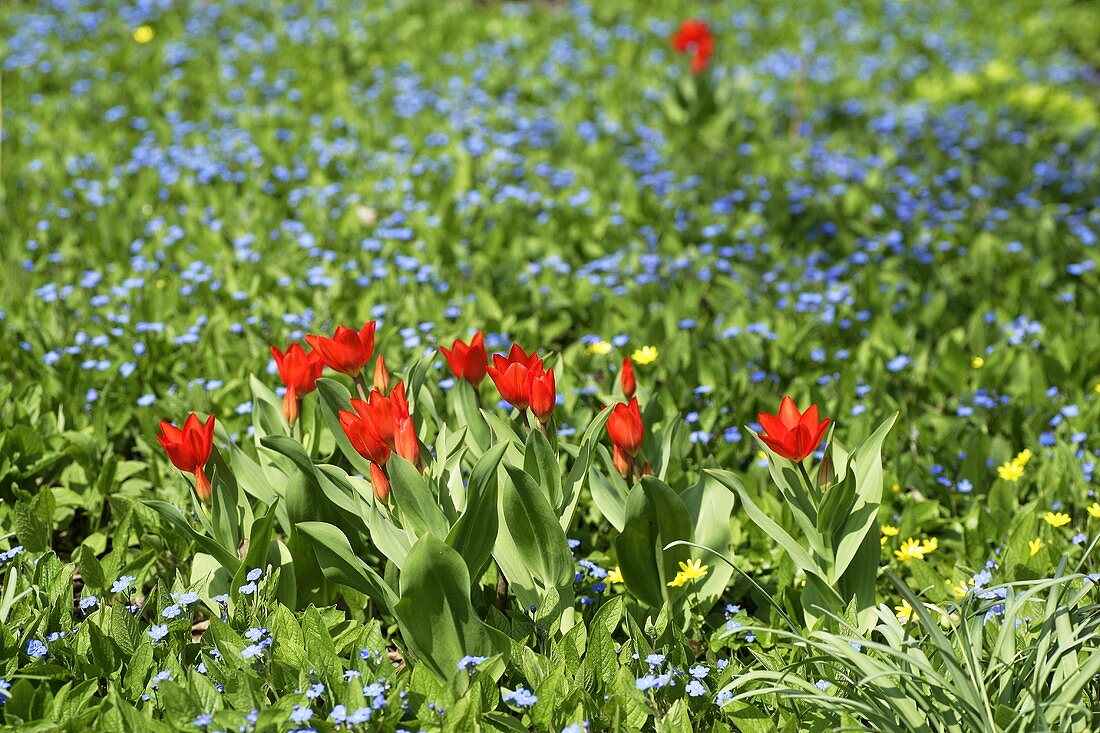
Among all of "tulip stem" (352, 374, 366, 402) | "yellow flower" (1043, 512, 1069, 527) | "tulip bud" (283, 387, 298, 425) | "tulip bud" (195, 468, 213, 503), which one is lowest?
"yellow flower" (1043, 512, 1069, 527)

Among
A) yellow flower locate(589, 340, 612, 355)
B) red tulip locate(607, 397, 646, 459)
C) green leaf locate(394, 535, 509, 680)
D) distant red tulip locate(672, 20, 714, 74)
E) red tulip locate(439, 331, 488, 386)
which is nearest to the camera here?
green leaf locate(394, 535, 509, 680)

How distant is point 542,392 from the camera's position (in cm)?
220

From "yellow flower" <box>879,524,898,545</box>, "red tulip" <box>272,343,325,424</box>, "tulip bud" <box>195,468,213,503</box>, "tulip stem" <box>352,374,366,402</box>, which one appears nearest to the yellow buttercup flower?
"yellow flower" <box>879,524,898,545</box>

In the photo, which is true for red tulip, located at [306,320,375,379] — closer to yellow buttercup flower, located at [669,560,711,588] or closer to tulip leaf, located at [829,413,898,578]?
yellow buttercup flower, located at [669,560,711,588]

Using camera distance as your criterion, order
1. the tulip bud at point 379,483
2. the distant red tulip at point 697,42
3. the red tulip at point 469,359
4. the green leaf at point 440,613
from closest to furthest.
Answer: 1. the green leaf at point 440,613
2. the tulip bud at point 379,483
3. the red tulip at point 469,359
4. the distant red tulip at point 697,42

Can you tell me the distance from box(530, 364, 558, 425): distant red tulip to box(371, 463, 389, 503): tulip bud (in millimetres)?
344

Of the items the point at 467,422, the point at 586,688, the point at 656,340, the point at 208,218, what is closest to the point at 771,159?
the point at 656,340

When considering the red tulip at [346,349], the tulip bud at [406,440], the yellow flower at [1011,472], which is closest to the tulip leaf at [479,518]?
the tulip bud at [406,440]

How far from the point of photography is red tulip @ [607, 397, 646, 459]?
7.29ft

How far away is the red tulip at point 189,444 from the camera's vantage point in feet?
7.00

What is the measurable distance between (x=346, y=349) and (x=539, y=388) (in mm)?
448

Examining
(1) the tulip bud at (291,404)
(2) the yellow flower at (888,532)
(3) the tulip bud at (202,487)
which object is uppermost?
(1) the tulip bud at (291,404)

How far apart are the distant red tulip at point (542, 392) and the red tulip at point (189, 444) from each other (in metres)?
0.66

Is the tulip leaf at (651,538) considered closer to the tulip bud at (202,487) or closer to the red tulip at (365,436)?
the red tulip at (365,436)
